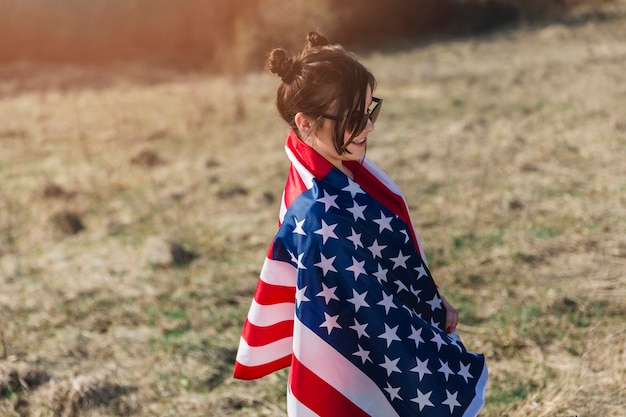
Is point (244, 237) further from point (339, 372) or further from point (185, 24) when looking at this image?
point (185, 24)

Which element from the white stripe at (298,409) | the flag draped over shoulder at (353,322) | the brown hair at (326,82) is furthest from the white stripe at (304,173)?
the white stripe at (298,409)

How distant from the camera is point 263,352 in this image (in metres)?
2.19

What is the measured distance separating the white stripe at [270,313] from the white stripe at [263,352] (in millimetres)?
83

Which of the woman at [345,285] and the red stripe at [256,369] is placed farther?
the red stripe at [256,369]

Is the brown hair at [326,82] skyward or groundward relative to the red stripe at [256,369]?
skyward

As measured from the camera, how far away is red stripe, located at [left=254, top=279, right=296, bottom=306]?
2.10 metres

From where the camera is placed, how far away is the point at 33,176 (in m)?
8.43

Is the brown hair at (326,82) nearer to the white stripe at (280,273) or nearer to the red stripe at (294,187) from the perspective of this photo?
the red stripe at (294,187)

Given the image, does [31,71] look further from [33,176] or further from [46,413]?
[46,413]

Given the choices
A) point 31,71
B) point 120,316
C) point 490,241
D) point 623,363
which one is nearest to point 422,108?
point 490,241

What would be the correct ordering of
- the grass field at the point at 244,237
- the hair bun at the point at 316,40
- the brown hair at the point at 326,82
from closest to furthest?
the brown hair at the point at 326,82, the hair bun at the point at 316,40, the grass field at the point at 244,237

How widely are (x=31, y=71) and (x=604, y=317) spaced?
17652 millimetres

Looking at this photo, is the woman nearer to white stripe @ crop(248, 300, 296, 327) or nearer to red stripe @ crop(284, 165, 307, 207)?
red stripe @ crop(284, 165, 307, 207)

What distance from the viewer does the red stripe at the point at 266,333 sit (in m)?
2.16
